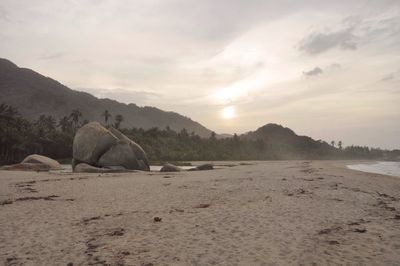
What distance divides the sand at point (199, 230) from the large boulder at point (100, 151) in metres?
17.0

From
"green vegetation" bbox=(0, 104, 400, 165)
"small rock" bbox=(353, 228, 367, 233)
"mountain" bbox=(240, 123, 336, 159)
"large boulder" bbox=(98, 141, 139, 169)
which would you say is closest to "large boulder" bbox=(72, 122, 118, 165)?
"large boulder" bbox=(98, 141, 139, 169)

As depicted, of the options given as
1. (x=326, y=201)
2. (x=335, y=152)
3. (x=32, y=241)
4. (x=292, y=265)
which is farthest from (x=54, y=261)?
(x=335, y=152)

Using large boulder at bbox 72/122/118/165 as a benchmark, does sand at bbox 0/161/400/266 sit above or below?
A: below

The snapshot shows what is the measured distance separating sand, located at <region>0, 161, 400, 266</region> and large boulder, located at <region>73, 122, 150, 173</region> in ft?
55.6

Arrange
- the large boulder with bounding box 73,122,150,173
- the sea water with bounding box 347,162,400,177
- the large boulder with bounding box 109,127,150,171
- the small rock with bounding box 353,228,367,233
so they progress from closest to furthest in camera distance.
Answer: the small rock with bounding box 353,228,367,233, the large boulder with bounding box 73,122,150,173, the large boulder with bounding box 109,127,150,171, the sea water with bounding box 347,162,400,177

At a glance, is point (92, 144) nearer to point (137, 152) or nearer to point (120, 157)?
point (120, 157)

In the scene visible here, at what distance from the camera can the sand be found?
715cm

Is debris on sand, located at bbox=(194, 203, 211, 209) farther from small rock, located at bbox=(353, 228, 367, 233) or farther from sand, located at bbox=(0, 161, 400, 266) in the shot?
small rock, located at bbox=(353, 228, 367, 233)

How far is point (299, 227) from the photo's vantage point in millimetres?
9484

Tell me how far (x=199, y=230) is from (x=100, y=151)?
81.4ft

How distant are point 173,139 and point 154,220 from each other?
8872cm

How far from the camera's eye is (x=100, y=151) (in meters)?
32.4

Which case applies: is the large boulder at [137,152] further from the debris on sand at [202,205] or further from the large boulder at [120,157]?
the debris on sand at [202,205]

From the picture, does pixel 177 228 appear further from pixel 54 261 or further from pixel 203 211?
pixel 54 261
